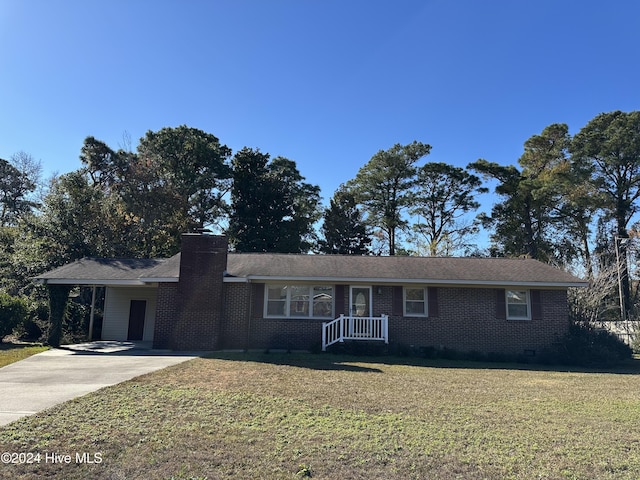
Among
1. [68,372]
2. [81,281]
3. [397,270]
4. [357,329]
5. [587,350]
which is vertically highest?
[397,270]

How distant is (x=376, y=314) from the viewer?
14812 mm

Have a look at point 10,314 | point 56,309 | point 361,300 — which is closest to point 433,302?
point 361,300

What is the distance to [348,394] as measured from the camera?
7074mm

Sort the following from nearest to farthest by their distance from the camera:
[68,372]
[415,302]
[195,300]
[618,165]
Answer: [68,372] < [195,300] < [415,302] < [618,165]

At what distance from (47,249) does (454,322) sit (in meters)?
18.9

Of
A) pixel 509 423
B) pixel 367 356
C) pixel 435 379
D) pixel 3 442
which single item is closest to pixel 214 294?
pixel 367 356

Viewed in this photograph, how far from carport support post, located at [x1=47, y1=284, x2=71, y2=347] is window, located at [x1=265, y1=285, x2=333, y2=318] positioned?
7391mm

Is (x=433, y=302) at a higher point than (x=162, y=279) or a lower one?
lower

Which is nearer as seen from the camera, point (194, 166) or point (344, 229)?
point (194, 166)

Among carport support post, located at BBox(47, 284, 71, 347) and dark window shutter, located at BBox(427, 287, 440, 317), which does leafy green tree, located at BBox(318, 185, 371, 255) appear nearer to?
dark window shutter, located at BBox(427, 287, 440, 317)

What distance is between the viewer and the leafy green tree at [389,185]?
35688mm

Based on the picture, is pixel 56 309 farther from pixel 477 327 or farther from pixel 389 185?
pixel 389 185

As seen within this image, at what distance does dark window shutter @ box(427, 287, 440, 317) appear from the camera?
48.5 feet

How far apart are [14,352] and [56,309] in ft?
8.04
